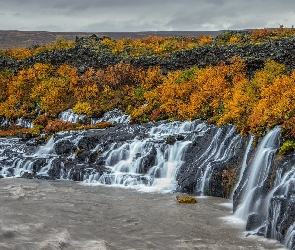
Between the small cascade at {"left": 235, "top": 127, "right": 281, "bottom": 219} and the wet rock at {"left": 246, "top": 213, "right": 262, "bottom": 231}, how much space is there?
0.51 m

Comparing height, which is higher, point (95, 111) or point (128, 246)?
point (95, 111)

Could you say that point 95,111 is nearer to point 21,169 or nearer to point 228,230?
point 21,169

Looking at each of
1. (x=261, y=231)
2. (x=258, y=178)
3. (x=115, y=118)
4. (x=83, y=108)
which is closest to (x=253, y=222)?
(x=261, y=231)

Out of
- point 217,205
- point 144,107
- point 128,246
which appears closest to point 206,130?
point 217,205

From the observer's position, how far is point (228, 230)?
18.3 m

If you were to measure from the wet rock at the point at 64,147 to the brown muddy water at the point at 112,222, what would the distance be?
22.9ft

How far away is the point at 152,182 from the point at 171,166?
5.42 feet

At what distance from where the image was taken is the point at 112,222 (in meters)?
19.7

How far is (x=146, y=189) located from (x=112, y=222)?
651 cm

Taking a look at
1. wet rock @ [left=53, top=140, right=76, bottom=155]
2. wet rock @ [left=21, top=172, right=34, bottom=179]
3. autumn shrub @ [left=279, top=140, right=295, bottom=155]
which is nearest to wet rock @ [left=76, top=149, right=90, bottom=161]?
wet rock @ [left=53, top=140, right=76, bottom=155]

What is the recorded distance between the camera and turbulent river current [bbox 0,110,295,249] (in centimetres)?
1725

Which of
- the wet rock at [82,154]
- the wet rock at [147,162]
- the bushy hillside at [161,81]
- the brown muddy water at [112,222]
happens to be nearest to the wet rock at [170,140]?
the wet rock at [147,162]

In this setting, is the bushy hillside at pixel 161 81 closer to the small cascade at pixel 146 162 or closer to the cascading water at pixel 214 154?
the cascading water at pixel 214 154

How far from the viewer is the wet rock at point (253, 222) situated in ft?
59.5
